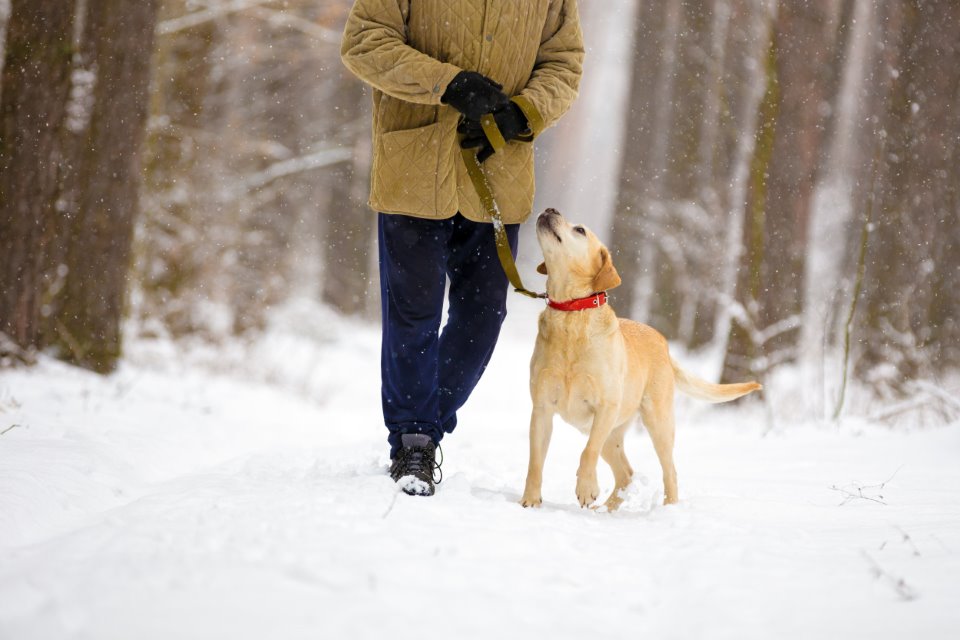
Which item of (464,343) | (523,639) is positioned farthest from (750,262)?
(523,639)

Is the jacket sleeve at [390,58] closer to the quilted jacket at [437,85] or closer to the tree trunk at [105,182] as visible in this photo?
the quilted jacket at [437,85]

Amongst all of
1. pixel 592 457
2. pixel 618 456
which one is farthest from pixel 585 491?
pixel 618 456

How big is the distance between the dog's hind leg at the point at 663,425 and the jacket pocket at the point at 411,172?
4.83 ft

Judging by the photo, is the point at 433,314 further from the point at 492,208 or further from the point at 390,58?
the point at 390,58

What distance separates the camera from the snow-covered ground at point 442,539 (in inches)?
67.7

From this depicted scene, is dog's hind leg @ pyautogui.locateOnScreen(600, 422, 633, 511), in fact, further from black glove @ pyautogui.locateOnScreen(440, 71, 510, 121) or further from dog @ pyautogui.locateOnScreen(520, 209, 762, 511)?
black glove @ pyautogui.locateOnScreen(440, 71, 510, 121)

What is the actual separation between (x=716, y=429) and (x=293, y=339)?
22.4 feet

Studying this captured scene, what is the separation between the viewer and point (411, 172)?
3.25 m

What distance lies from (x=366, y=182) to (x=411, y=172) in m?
11.8

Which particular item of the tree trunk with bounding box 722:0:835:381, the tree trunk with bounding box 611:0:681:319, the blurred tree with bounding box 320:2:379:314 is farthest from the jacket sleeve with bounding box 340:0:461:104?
the blurred tree with bounding box 320:2:379:314

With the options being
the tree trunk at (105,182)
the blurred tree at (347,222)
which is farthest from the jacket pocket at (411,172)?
the blurred tree at (347,222)

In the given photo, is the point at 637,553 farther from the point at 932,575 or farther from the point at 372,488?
the point at 372,488

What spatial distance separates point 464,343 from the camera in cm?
366

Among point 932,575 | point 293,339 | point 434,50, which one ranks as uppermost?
point 434,50
